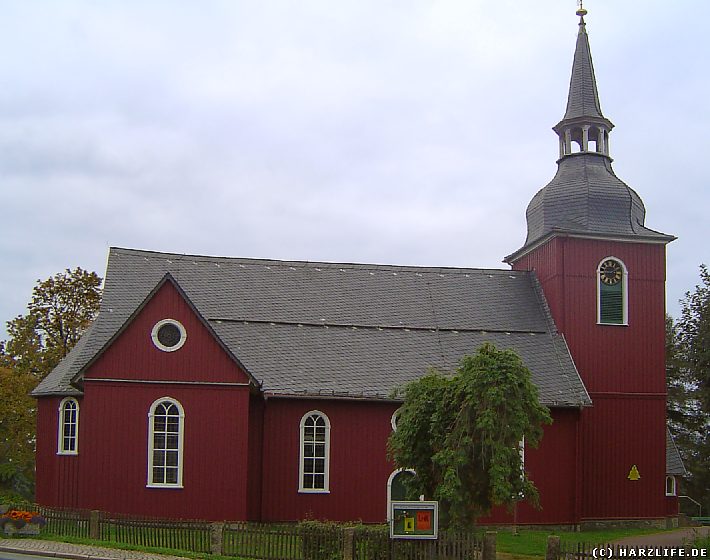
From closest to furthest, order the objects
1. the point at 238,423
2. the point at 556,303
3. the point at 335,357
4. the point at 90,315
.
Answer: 1. the point at 238,423
2. the point at 335,357
3. the point at 556,303
4. the point at 90,315

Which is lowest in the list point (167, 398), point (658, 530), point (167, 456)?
point (658, 530)

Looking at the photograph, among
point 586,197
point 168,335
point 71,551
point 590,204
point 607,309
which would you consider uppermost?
point 586,197

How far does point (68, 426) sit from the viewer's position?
31922 millimetres

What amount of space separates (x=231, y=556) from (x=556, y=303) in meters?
17.1

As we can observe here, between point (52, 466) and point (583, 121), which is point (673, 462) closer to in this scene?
point (583, 121)

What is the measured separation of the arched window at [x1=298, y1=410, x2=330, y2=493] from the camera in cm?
3095

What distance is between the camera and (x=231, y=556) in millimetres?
22109

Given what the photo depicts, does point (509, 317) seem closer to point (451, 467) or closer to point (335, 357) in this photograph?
point (335, 357)

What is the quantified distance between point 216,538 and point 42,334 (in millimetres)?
30540

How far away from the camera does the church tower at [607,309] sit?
109 feet

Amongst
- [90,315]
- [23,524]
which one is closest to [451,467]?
[23,524]

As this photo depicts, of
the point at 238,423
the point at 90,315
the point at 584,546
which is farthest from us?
the point at 90,315

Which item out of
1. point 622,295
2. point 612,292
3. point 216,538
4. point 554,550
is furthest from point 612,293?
point 216,538

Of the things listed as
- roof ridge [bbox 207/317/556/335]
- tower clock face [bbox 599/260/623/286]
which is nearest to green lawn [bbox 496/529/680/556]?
roof ridge [bbox 207/317/556/335]
